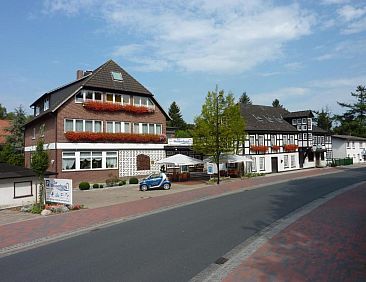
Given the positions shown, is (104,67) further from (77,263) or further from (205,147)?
(77,263)

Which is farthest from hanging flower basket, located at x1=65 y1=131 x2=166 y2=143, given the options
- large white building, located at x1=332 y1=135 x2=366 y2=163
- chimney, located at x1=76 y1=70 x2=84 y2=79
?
large white building, located at x1=332 y1=135 x2=366 y2=163

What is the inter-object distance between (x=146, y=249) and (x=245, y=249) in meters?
2.53

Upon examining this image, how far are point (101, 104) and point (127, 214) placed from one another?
1815 centimetres

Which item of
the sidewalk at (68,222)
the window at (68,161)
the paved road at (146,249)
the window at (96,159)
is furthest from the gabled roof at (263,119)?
the paved road at (146,249)

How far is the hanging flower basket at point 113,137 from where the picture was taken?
29602 millimetres

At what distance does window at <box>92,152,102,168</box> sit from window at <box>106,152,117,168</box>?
0.71 m

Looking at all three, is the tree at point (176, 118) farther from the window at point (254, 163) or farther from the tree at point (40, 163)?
the tree at point (40, 163)

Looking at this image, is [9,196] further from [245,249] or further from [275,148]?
[275,148]

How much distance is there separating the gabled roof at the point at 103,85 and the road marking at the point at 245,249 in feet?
73.3

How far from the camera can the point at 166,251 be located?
8930 mm

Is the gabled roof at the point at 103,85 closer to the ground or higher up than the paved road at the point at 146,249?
higher up

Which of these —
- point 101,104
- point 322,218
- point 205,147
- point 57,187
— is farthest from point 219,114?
point 322,218

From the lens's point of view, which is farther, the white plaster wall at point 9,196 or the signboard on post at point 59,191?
the white plaster wall at point 9,196

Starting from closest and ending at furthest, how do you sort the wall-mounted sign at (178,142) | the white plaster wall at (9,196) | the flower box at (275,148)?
the white plaster wall at (9,196) → the wall-mounted sign at (178,142) → the flower box at (275,148)
